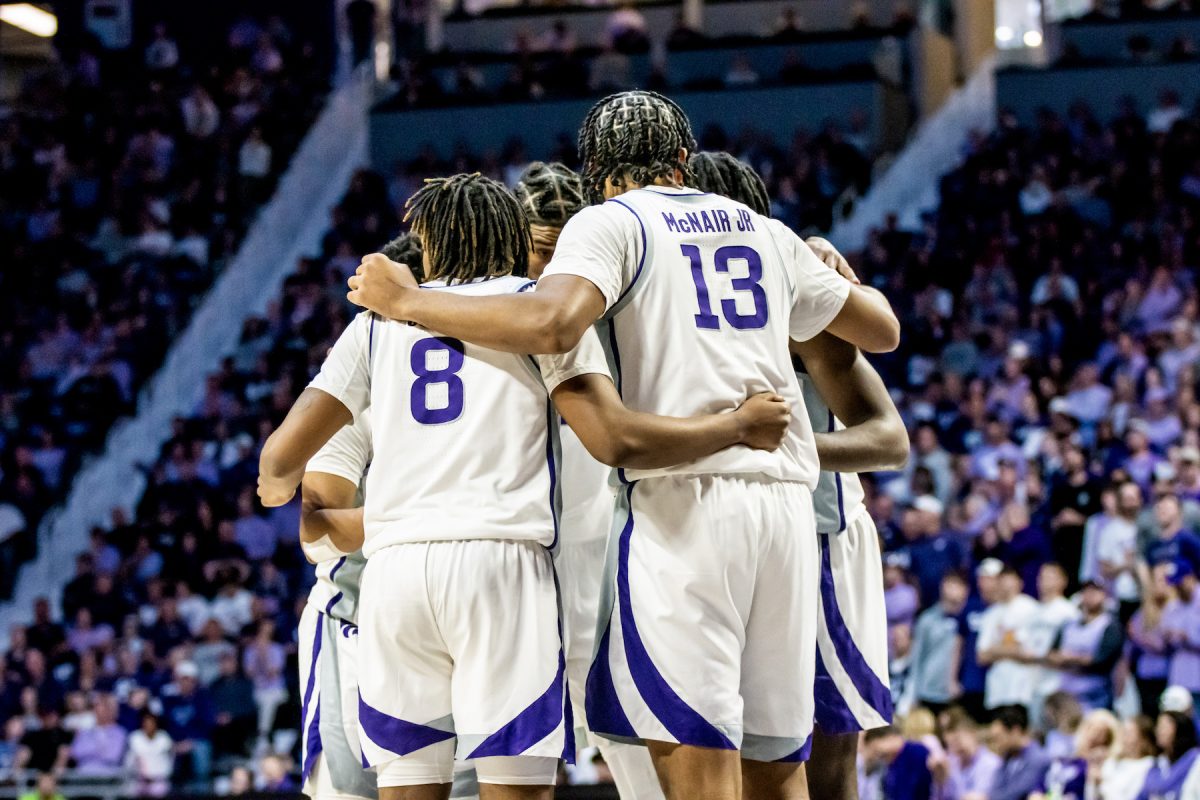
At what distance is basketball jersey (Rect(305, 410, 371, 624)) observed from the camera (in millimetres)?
4680

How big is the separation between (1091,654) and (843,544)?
6223mm

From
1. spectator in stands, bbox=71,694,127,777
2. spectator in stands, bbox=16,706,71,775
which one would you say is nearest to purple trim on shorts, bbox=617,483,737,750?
spectator in stands, bbox=71,694,127,777

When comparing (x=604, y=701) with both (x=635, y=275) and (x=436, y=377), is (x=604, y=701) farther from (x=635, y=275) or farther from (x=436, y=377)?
(x=635, y=275)

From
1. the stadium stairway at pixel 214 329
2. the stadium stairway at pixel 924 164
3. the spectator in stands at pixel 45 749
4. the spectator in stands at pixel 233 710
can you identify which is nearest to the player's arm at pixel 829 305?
the spectator in stands at pixel 233 710

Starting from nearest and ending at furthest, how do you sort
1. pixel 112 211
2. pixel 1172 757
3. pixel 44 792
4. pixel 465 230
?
pixel 465 230, pixel 1172 757, pixel 44 792, pixel 112 211

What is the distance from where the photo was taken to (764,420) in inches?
154

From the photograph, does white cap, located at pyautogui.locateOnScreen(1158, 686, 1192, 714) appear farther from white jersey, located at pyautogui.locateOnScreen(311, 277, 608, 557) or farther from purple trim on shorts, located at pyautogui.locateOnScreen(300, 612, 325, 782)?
white jersey, located at pyautogui.locateOnScreen(311, 277, 608, 557)

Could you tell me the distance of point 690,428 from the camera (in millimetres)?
3850

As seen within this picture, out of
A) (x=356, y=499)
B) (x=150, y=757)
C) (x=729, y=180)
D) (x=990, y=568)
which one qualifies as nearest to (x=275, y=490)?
(x=356, y=499)

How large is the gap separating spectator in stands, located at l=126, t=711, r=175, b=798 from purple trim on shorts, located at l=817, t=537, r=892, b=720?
28.9ft

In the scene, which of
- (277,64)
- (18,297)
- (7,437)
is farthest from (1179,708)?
(277,64)

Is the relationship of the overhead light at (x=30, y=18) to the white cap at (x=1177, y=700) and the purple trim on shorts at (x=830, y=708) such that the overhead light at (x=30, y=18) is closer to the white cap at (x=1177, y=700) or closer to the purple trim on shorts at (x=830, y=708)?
the white cap at (x=1177, y=700)

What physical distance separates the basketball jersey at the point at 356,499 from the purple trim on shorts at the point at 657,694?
1.01 m

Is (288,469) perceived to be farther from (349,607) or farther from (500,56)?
(500,56)
